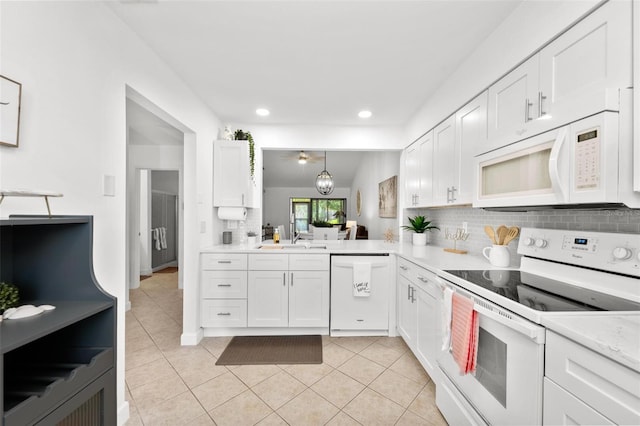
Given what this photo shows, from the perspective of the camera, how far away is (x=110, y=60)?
1.57 meters

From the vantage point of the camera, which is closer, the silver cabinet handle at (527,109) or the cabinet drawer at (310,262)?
the silver cabinet handle at (527,109)

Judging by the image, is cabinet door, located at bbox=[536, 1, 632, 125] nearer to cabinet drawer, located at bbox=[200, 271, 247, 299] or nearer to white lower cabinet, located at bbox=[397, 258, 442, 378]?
white lower cabinet, located at bbox=[397, 258, 442, 378]

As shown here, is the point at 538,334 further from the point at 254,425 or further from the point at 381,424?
the point at 254,425

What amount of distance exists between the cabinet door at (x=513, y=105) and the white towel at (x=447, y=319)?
93cm

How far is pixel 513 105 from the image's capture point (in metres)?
1.57

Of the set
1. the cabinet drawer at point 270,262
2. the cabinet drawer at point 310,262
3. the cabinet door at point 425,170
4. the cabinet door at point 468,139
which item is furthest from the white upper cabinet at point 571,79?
the cabinet drawer at point 270,262

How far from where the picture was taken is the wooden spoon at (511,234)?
1.83 metres

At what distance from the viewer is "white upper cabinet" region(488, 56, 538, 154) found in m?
1.43

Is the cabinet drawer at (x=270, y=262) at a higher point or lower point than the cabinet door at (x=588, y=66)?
lower

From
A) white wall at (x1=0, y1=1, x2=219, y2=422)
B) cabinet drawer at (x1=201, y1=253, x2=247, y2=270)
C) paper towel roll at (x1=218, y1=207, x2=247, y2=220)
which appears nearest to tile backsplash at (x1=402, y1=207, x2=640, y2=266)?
cabinet drawer at (x1=201, y1=253, x2=247, y2=270)

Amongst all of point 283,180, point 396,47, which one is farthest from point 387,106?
point 283,180

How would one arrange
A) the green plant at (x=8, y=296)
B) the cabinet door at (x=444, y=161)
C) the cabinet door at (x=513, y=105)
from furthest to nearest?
the cabinet door at (x=444, y=161) → the cabinet door at (x=513, y=105) → the green plant at (x=8, y=296)

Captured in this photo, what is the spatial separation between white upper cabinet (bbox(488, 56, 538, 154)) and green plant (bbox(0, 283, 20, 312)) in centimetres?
231

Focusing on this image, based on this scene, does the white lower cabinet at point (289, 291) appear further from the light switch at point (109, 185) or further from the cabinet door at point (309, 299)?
the light switch at point (109, 185)
